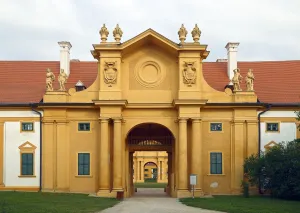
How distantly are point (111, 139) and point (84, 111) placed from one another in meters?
2.94

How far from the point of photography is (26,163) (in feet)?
151

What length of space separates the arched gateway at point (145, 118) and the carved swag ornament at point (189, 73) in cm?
6

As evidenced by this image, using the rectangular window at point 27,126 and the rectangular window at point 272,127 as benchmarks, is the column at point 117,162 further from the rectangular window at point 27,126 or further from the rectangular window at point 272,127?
the rectangular window at point 272,127

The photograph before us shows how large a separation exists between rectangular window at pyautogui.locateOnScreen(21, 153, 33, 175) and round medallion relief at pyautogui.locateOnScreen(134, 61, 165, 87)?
384 inches

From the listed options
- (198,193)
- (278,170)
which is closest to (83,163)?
(198,193)

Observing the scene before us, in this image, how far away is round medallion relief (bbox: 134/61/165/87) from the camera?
4597cm

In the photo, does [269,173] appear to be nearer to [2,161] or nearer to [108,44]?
[108,44]

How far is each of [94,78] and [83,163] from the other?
26.6 feet

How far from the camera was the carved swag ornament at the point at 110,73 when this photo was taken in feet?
147

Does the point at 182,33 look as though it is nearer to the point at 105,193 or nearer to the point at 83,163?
the point at 83,163

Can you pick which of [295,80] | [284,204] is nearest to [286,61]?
[295,80]

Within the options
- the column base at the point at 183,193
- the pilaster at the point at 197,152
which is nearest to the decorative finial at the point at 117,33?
the pilaster at the point at 197,152

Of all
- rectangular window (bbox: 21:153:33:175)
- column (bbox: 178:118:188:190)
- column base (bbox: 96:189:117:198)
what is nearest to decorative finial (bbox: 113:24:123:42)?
column (bbox: 178:118:188:190)

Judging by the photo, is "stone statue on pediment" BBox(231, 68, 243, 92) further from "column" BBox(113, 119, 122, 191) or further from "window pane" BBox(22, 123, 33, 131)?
"window pane" BBox(22, 123, 33, 131)
